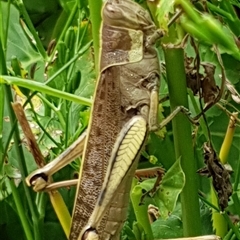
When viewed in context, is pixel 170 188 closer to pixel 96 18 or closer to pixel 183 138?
pixel 183 138

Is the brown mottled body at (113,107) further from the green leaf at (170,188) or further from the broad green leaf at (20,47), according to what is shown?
the broad green leaf at (20,47)

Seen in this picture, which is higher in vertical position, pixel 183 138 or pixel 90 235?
pixel 183 138

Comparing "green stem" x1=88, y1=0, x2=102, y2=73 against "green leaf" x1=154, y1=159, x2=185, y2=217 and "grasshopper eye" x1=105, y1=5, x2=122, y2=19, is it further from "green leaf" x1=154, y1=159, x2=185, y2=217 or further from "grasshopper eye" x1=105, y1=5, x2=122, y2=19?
"green leaf" x1=154, y1=159, x2=185, y2=217

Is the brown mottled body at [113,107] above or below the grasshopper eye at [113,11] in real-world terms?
below

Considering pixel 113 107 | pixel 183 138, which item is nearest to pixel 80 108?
pixel 113 107

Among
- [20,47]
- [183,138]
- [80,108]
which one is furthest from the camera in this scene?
[20,47]

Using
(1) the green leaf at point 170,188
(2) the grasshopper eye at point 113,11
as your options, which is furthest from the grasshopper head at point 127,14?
(1) the green leaf at point 170,188

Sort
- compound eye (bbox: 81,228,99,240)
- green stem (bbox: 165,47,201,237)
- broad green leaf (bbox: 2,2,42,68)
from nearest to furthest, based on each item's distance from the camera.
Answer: green stem (bbox: 165,47,201,237) < compound eye (bbox: 81,228,99,240) < broad green leaf (bbox: 2,2,42,68)

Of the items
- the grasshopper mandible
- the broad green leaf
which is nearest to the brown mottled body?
the grasshopper mandible
